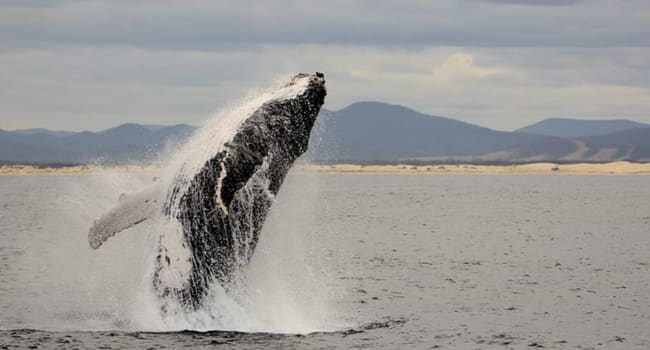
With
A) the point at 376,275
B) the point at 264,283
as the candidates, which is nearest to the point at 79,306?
the point at 264,283

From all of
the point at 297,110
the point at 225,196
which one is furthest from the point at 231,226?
the point at 297,110

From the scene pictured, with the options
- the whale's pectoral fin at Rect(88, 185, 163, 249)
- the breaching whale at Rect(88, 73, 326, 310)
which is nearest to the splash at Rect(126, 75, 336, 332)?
the breaching whale at Rect(88, 73, 326, 310)

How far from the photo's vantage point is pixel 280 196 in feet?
51.0

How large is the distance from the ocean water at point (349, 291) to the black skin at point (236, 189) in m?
0.40

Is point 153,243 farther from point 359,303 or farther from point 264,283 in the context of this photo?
point 359,303

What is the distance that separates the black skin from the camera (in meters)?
→ 14.1

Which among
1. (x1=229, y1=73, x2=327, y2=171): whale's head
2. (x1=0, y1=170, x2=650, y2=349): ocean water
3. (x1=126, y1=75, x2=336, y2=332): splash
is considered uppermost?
(x1=229, y1=73, x2=327, y2=171): whale's head

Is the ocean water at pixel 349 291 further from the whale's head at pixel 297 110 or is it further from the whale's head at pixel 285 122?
the whale's head at pixel 297 110

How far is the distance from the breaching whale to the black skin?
13mm

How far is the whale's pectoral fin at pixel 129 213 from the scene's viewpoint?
47.0ft

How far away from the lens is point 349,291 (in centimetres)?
2188

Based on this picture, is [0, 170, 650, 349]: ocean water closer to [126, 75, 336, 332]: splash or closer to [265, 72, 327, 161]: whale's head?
[126, 75, 336, 332]: splash

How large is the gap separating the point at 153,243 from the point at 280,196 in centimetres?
207

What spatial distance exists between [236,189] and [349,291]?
8257 millimetres
